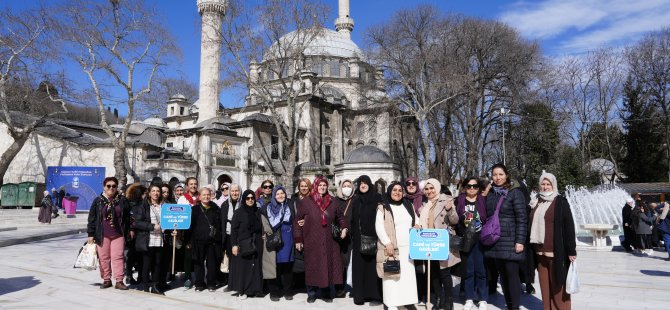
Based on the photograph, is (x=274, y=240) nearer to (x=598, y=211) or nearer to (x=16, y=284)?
(x=16, y=284)

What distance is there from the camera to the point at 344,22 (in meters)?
53.2

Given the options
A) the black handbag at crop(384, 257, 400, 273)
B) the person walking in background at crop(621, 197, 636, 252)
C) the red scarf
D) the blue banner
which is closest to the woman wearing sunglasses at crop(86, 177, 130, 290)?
the red scarf

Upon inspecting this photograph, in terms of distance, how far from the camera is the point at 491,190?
6004mm

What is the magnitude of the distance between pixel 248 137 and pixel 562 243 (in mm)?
29169

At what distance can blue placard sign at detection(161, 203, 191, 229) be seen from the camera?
22.0 feet

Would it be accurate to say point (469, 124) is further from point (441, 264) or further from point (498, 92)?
point (441, 264)

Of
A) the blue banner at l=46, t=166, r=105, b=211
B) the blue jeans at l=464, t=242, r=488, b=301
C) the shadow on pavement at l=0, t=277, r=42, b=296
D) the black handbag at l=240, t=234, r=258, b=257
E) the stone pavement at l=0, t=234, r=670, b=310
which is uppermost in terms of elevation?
the blue banner at l=46, t=166, r=105, b=211

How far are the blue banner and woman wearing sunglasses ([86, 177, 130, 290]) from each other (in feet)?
56.3

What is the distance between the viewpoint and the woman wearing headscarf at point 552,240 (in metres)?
5.07

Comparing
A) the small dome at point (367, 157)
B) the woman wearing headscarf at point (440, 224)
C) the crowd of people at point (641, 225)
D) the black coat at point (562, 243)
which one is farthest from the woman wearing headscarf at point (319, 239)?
the small dome at point (367, 157)

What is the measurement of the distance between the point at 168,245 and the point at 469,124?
23608 millimetres

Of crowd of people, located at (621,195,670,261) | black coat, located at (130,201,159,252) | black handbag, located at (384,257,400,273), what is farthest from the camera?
crowd of people, located at (621,195,670,261)

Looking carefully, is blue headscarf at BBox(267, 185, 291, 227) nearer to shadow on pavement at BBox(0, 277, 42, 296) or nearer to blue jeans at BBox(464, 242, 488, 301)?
blue jeans at BBox(464, 242, 488, 301)

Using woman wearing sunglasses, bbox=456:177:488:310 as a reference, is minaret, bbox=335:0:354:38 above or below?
above
